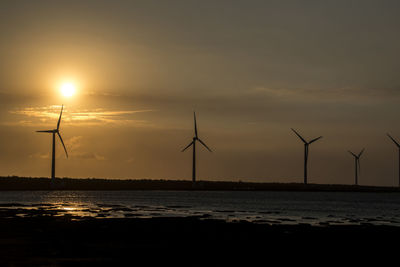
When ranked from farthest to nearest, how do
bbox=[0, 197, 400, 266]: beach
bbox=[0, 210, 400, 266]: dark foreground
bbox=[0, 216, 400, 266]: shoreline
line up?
bbox=[0, 216, 400, 266]: shoreline < bbox=[0, 197, 400, 266]: beach < bbox=[0, 210, 400, 266]: dark foreground

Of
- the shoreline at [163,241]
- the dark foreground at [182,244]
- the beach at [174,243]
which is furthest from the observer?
the shoreline at [163,241]

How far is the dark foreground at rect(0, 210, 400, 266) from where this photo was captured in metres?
Answer: 42.2

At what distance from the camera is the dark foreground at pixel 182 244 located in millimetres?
42219

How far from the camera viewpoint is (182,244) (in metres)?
51.5

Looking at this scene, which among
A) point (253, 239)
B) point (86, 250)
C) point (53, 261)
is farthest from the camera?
point (253, 239)

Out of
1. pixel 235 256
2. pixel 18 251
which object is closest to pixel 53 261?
pixel 18 251

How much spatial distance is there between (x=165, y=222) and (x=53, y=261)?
114 ft

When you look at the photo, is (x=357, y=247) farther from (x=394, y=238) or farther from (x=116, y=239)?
(x=116, y=239)

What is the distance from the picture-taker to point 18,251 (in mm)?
43906

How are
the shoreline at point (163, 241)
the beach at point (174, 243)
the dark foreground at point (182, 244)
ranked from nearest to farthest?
the dark foreground at point (182, 244) < the beach at point (174, 243) < the shoreline at point (163, 241)

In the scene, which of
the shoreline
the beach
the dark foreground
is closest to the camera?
the dark foreground

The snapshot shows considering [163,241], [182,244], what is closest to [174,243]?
[182,244]

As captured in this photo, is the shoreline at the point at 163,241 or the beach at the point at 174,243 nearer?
the beach at the point at 174,243

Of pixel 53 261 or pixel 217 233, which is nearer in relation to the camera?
pixel 53 261
